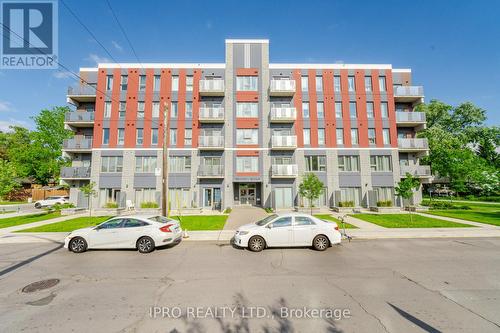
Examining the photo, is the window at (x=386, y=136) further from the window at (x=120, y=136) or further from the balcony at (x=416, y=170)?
the window at (x=120, y=136)

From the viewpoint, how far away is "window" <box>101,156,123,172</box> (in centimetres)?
2427

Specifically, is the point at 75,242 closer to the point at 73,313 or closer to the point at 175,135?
the point at 73,313

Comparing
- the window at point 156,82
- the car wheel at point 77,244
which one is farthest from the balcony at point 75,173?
the car wheel at point 77,244

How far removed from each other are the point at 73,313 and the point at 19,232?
43.5ft

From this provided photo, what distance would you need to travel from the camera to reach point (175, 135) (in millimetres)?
24719

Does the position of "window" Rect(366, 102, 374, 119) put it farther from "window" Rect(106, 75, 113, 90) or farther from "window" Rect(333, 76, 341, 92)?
"window" Rect(106, 75, 113, 90)

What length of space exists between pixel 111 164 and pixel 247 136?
1611 centimetres

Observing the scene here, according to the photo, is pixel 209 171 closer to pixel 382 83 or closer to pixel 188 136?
pixel 188 136

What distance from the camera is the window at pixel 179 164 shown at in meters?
24.3

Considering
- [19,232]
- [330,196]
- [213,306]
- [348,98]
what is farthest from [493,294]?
[348,98]

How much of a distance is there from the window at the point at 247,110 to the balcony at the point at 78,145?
17918 mm

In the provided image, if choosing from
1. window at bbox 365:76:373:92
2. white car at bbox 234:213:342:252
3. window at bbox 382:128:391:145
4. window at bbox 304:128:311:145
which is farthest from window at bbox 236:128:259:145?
white car at bbox 234:213:342:252

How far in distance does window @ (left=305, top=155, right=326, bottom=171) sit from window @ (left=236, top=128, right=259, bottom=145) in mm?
6485

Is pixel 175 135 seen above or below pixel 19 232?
above
